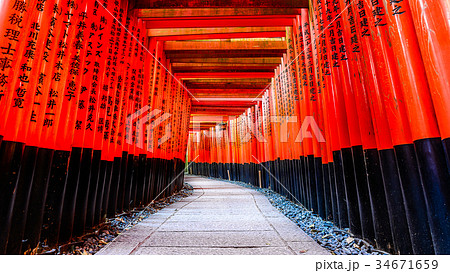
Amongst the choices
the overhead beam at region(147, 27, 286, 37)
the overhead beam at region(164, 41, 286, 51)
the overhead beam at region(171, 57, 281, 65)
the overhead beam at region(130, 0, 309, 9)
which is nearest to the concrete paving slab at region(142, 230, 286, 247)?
the overhead beam at region(130, 0, 309, 9)

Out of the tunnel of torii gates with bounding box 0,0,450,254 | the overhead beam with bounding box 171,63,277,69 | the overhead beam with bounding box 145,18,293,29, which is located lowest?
the tunnel of torii gates with bounding box 0,0,450,254

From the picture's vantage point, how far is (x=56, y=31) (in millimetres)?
2365

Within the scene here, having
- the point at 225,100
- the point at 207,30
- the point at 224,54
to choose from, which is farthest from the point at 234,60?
the point at 225,100

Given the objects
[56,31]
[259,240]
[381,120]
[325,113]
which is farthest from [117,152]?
[381,120]

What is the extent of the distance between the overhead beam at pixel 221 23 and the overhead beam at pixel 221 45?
1151 millimetres

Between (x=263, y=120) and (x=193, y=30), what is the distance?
4.40 metres

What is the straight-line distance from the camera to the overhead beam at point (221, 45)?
257 inches

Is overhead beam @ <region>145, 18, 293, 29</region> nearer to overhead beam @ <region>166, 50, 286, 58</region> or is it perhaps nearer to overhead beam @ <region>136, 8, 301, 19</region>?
overhead beam @ <region>136, 8, 301, 19</region>

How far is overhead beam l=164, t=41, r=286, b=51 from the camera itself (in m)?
6.53

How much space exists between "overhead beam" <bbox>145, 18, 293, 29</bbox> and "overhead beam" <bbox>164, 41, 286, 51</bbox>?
1151mm

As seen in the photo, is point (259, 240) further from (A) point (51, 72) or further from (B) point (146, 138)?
(B) point (146, 138)

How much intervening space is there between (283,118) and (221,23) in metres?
2.89

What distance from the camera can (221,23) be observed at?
17.4 ft

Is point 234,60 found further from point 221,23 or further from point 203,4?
point 203,4
